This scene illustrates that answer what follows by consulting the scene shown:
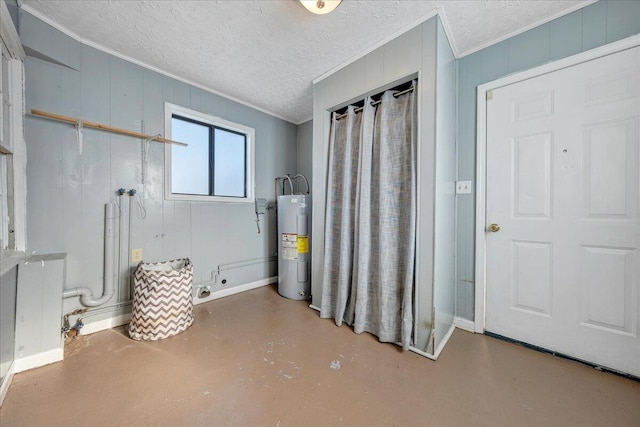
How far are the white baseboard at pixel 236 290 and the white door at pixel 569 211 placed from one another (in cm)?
243

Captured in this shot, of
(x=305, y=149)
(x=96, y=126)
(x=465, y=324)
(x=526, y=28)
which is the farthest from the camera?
(x=305, y=149)

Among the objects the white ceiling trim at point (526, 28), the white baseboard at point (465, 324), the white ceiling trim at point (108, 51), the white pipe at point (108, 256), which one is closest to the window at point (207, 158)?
the white ceiling trim at point (108, 51)

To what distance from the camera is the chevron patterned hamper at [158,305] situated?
1.75m

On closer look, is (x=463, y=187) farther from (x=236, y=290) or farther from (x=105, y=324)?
(x=105, y=324)

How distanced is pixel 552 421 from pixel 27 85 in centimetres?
371

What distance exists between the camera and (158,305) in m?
1.76

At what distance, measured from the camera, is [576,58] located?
152 cm

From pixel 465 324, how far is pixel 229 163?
2.95 metres

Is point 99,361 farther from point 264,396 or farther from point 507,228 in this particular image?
point 507,228

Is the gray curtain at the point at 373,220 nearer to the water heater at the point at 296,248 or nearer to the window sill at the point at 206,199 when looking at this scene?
the water heater at the point at 296,248

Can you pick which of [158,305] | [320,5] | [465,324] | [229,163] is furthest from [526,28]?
[158,305]

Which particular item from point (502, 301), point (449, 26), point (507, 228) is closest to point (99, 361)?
point (502, 301)

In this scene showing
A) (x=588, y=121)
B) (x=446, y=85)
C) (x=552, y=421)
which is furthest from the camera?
(x=446, y=85)

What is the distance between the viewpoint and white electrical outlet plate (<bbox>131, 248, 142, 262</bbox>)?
2.05m
